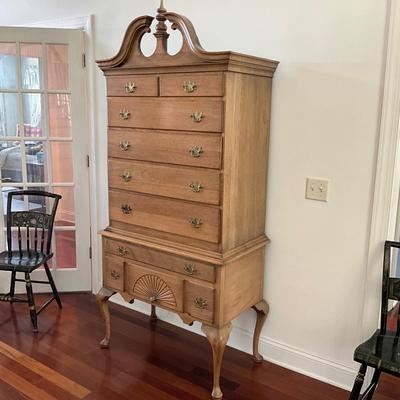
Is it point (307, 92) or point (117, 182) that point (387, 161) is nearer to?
point (307, 92)

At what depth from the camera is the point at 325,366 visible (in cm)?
248

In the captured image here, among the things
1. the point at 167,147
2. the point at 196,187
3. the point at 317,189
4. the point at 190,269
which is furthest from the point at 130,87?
the point at 317,189

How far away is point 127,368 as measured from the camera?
2.57 m

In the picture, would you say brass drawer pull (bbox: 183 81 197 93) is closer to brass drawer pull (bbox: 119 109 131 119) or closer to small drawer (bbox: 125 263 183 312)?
brass drawer pull (bbox: 119 109 131 119)

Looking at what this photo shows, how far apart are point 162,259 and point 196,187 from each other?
452 mm

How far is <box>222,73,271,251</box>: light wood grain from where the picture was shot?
2.14 m

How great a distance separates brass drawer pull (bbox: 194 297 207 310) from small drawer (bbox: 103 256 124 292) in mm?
517

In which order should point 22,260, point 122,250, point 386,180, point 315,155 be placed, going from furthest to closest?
1. point 22,260
2. point 122,250
3. point 315,155
4. point 386,180

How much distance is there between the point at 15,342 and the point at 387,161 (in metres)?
2.36

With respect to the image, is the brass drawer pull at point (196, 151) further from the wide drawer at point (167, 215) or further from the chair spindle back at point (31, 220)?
the chair spindle back at point (31, 220)

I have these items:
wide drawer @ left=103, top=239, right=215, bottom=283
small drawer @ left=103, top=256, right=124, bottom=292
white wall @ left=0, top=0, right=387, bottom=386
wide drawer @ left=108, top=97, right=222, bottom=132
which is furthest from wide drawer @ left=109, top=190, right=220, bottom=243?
white wall @ left=0, top=0, right=387, bottom=386

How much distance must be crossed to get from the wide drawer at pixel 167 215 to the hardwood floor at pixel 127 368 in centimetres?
81

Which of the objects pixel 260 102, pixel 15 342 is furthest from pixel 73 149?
pixel 260 102

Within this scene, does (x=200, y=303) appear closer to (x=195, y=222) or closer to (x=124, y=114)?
(x=195, y=222)
